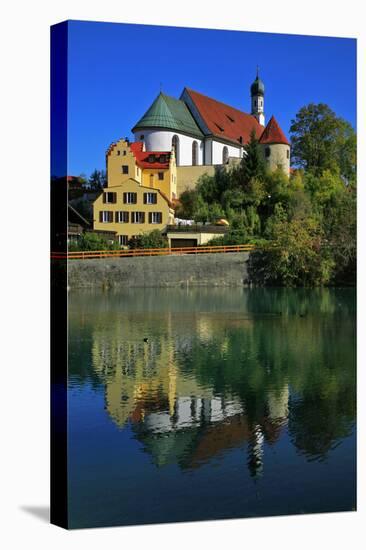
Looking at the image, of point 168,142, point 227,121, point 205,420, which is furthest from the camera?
point 227,121

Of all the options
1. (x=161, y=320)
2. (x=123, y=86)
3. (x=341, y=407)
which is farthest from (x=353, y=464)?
(x=161, y=320)

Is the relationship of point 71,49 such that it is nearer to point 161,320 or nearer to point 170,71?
point 170,71

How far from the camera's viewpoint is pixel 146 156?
28.3 feet

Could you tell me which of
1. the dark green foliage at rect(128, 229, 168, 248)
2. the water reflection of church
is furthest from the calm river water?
the dark green foliage at rect(128, 229, 168, 248)

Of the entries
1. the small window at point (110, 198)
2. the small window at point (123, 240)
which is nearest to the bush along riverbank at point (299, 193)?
the small window at point (123, 240)

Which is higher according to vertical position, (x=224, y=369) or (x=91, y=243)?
(x=91, y=243)

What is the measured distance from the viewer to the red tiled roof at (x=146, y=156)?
7874 millimetres

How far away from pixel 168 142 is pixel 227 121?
2.66 ft

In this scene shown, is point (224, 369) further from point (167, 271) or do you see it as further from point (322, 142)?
point (167, 271)

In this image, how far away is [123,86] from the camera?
7.70 meters

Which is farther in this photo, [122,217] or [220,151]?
[220,151]

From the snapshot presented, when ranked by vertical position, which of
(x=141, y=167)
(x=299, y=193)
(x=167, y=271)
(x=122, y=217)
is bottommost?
(x=167, y=271)

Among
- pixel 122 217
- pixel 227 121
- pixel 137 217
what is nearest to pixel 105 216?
pixel 122 217

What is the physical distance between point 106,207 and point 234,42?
217cm
